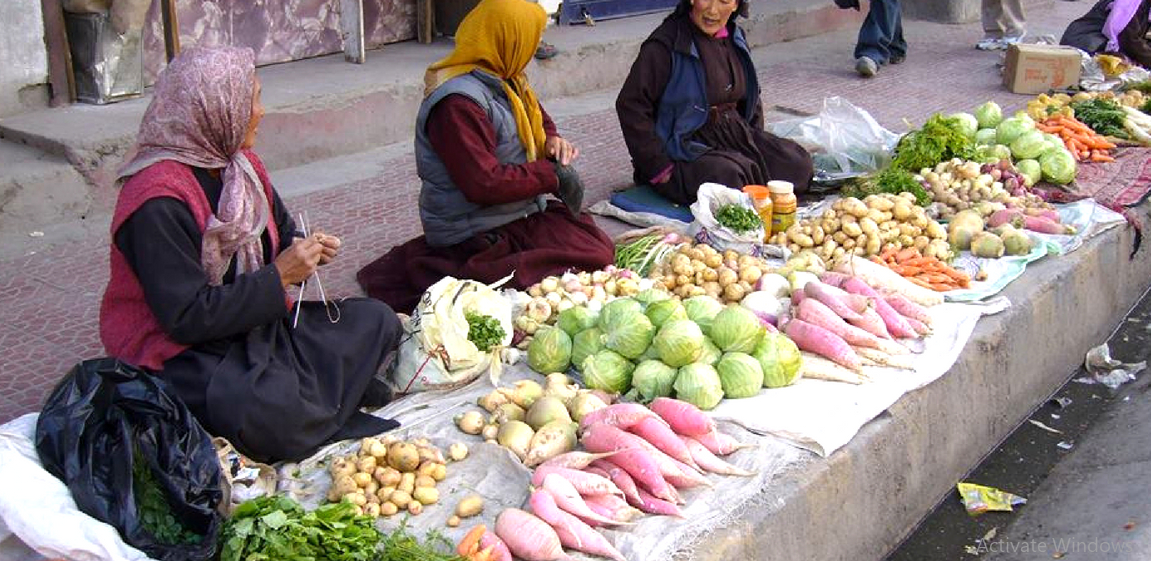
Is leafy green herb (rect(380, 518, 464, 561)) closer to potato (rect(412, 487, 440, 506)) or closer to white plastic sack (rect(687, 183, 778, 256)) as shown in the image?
potato (rect(412, 487, 440, 506))

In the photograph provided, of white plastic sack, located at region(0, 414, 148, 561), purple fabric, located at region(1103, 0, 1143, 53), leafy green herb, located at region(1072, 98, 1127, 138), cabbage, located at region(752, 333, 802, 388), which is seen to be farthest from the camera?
purple fabric, located at region(1103, 0, 1143, 53)

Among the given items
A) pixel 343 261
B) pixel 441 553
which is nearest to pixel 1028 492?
pixel 441 553

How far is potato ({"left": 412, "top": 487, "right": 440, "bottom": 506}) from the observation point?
3.14 m

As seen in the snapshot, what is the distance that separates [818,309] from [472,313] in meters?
1.24

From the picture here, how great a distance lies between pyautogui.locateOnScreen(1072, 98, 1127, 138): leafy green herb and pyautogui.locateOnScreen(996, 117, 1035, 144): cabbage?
34.9 inches

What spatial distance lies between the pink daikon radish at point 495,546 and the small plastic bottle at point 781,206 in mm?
2779

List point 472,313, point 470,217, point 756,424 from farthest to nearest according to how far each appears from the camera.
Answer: point 470,217
point 472,313
point 756,424

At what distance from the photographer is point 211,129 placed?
3.18 metres

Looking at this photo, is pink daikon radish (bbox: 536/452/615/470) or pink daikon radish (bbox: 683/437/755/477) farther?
pink daikon radish (bbox: 683/437/755/477)

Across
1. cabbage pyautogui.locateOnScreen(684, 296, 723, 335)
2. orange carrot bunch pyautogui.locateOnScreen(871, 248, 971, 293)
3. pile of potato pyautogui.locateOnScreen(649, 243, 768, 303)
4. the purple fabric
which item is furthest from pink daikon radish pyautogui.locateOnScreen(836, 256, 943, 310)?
the purple fabric

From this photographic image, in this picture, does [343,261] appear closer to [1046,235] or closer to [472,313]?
[472,313]

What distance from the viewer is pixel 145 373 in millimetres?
2965

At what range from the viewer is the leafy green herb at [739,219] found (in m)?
4.97

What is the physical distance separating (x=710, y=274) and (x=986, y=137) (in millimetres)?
2844
